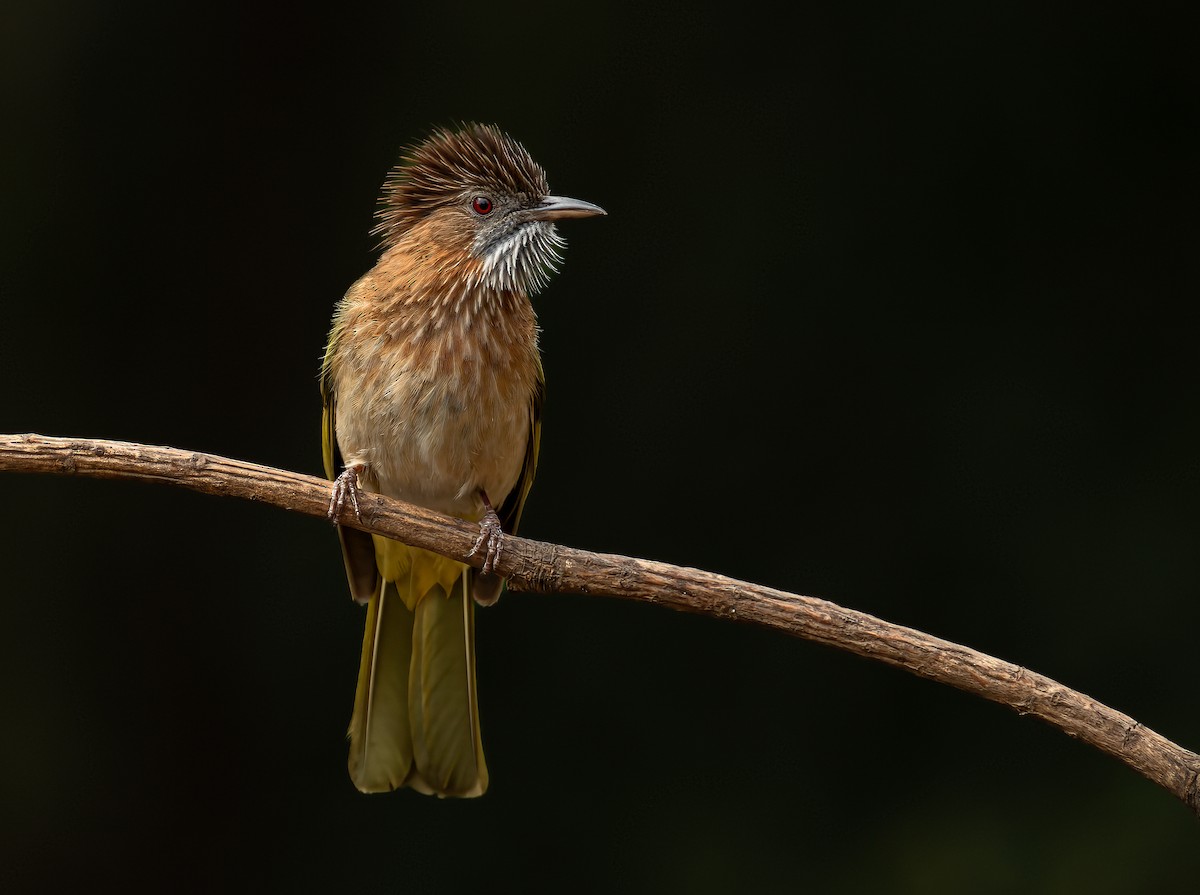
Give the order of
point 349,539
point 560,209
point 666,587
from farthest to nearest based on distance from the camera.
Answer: point 349,539
point 560,209
point 666,587

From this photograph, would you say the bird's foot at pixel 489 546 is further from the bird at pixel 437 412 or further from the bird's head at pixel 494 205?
the bird's head at pixel 494 205

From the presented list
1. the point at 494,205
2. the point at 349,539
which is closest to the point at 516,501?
the point at 349,539

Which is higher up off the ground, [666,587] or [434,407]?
[434,407]

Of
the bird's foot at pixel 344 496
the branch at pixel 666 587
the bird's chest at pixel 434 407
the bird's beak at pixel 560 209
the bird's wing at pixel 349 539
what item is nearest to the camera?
the branch at pixel 666 587

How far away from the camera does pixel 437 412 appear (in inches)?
116

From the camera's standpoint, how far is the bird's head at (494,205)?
3068 millimetres

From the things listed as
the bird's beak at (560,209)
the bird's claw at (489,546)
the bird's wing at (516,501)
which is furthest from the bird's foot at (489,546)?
the bird's beak at (560,209)

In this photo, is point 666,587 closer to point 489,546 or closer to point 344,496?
point 489,546

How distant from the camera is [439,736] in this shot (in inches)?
129

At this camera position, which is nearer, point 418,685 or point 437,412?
point 437,412

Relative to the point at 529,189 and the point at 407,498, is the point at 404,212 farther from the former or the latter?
the point at 407,498

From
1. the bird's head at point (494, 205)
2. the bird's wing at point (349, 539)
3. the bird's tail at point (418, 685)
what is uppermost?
the bird's head at point (494, 205)

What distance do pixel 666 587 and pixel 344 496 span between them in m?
0.78

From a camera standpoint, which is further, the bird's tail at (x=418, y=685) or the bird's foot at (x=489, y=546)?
the bird's tail at (x=418, y=685)
